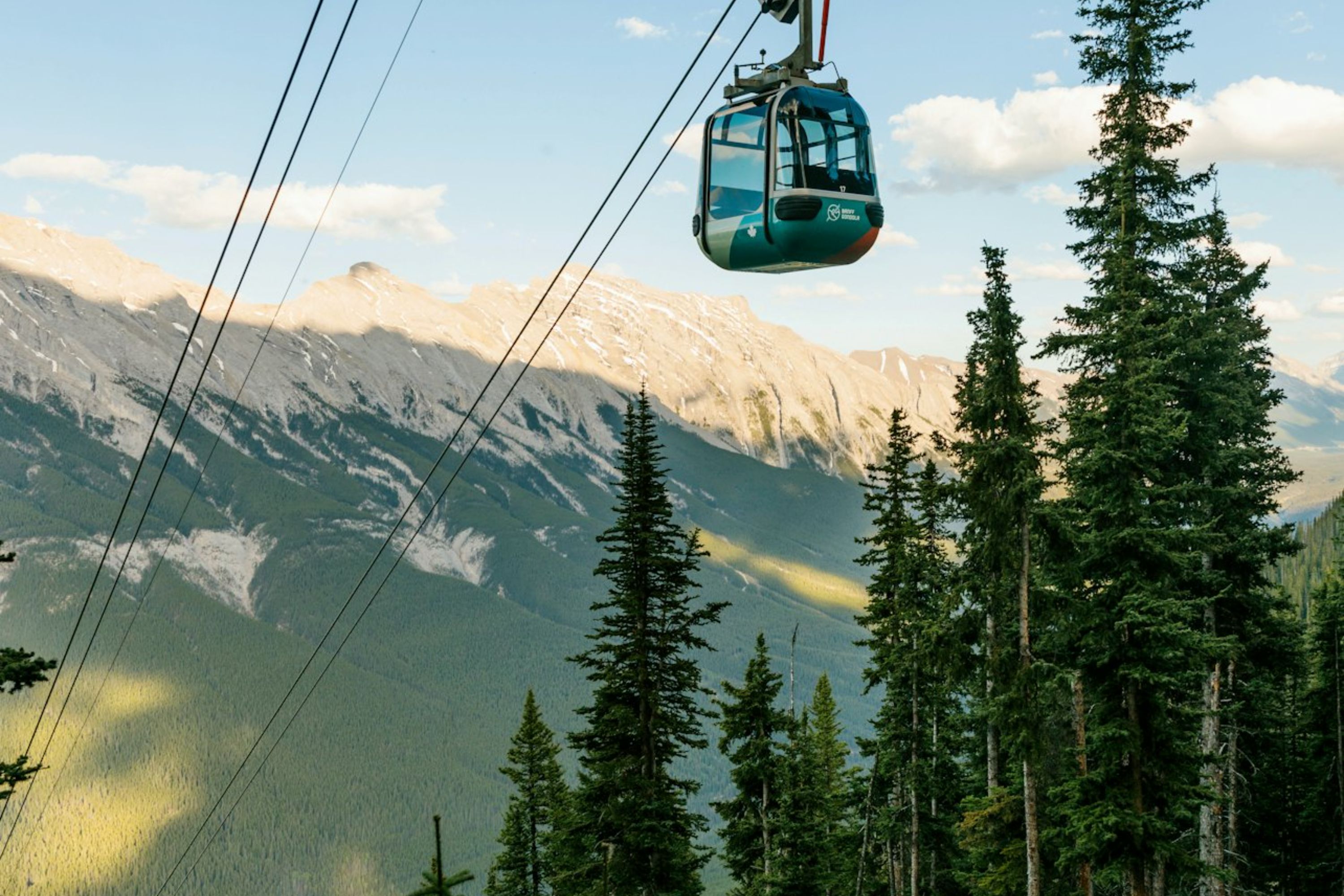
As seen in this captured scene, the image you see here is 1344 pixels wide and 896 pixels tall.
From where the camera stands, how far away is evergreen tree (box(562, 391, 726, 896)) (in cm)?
2764

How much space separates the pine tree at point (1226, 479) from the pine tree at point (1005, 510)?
500cm

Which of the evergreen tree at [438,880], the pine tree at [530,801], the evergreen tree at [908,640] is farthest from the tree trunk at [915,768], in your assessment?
the evergreen tree at [438,880]

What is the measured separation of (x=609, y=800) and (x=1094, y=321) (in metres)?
15.5

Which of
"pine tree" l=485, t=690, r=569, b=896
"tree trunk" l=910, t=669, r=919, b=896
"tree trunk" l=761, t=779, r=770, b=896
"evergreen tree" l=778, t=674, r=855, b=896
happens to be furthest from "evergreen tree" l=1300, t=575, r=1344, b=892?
"pine tree" l=485, t=690, r=569, b=896

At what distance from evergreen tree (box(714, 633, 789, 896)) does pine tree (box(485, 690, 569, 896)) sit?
289 inches

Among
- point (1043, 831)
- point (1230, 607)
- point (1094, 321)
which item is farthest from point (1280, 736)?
point (1094, 321)

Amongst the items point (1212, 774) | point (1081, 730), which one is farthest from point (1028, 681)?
point (1212, 774)

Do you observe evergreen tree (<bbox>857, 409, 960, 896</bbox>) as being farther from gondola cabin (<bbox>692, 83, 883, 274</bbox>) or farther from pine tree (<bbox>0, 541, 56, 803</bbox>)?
pine tree (<bbox>0, 541, 56, 803</bbox>)

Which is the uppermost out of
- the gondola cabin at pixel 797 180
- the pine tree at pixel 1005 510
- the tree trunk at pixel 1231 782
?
the gondola cabin at pixel 797 180

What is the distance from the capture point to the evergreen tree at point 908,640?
93.7 feet

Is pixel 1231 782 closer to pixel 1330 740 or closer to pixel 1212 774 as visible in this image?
pixel 1212 774

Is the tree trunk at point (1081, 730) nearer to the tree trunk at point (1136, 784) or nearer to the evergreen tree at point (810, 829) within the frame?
the tree trunk at point (1136, 784)

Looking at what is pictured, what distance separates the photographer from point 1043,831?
23.0m

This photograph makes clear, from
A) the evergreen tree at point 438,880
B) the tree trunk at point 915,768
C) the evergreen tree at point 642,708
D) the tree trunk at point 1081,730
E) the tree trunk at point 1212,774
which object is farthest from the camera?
the tree trunk at point 915,768
